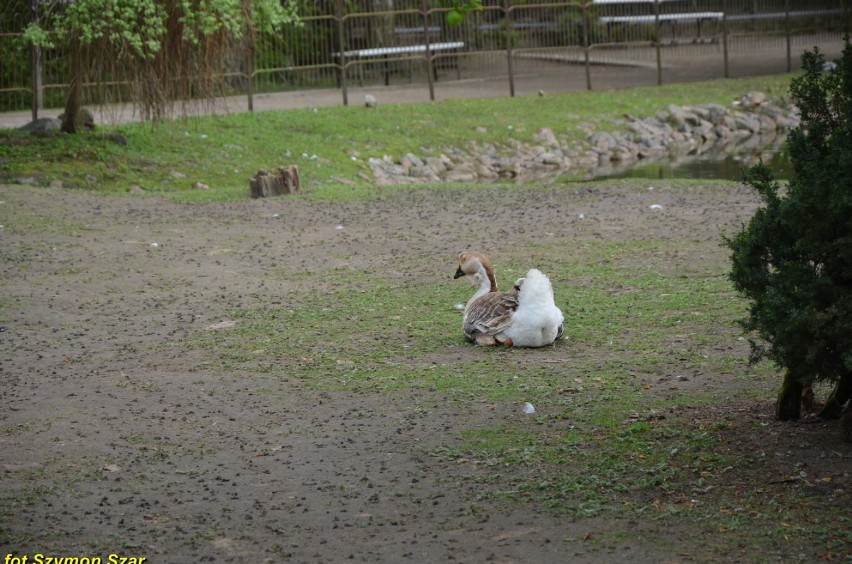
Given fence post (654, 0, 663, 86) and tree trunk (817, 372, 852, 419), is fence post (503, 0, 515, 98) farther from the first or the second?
tree trunk (817, 372, 852, 419)

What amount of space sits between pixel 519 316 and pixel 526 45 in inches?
896

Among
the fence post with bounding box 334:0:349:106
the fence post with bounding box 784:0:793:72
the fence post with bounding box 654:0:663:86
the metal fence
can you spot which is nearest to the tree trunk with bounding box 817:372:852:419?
the metal fence

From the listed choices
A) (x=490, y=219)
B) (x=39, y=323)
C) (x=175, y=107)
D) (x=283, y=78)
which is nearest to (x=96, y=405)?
(x=39, y=323)

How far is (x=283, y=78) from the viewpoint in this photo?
28.2 meters

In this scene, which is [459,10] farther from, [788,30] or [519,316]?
[788,30]

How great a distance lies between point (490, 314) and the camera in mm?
8250

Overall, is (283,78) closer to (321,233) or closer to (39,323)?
(321,233)

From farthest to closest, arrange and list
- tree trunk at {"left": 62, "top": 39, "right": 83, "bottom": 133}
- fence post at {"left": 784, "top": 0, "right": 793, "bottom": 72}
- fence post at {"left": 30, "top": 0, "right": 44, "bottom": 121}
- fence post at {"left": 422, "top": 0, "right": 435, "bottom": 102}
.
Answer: fence post at {"left": 784, "top": 0, "right": 793, "bottom": 72}, fence post at {"left": 422, "top": 0, "right": 435, "bottom": 102}, fence post at {"left": 30, "top": 0, "right": 44, "bottom": 121}, tree trunk at {"left": 62, "top": 39, "right": 83, "bottom": 133}

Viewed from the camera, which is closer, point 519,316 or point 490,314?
point 519,316

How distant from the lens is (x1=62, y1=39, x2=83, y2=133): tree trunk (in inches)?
714

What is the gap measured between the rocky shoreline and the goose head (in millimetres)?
11489

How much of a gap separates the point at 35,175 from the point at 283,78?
38.8 feet

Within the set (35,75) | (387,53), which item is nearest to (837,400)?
(35,75)

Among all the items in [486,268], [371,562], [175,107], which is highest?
[175,107]
